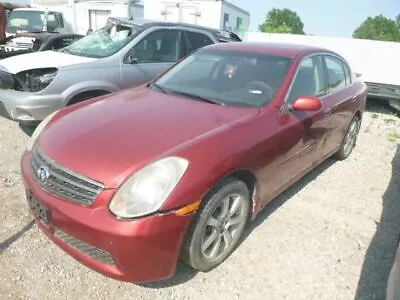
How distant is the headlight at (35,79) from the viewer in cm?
451

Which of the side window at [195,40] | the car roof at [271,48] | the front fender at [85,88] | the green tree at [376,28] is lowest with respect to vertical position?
the green tree at [376,28]

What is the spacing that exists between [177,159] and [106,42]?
3.89 metres

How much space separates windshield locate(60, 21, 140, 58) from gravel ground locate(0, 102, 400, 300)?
6.17ft

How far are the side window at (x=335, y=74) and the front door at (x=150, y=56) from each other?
2.49 meters

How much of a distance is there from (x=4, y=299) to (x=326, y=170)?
372cm

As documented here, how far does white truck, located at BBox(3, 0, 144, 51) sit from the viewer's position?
13.5 metres

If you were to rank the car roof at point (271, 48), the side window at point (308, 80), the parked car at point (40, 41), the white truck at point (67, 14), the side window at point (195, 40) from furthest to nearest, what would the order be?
the white truck at point (67, 14), the parked car at point (40, 41), the side window at point (195, 40), the car roof at point (271, 48), the side window at point (308, 80)

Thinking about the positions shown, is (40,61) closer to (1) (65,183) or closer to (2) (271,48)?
(2) (271,48)

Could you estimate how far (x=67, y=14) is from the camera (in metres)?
16.0

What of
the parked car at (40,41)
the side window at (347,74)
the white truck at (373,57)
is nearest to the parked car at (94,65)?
the side window at (347,74)

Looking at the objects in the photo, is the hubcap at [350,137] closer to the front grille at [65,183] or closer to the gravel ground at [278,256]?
the gravel ground at [278,256]

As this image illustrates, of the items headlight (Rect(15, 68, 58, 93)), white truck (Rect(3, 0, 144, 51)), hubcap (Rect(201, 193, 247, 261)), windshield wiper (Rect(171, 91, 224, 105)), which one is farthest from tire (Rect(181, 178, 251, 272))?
white truck (Rect(3, 0, 144, 51))

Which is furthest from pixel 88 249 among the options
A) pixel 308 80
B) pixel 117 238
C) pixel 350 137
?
pixel 350 137

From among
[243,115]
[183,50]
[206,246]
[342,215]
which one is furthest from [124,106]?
[183,50]
